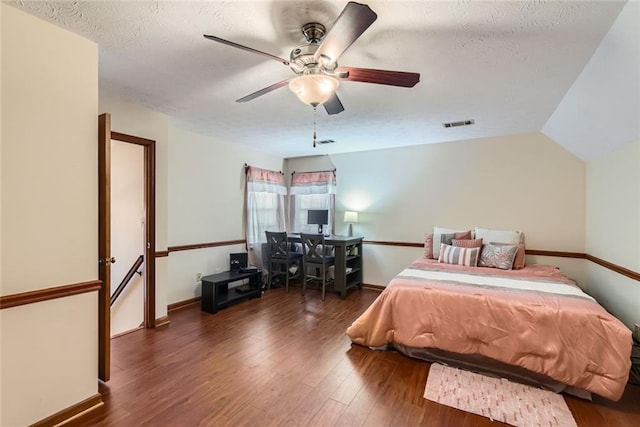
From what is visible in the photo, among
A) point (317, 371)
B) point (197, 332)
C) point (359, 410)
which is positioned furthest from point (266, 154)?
point (359, 410)

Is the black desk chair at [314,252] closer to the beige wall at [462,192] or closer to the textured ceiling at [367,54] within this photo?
the beige wall at [462,192]

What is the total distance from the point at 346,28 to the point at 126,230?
3.68 m

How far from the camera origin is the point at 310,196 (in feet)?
18.1

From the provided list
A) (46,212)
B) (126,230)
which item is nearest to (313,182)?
(126,230)

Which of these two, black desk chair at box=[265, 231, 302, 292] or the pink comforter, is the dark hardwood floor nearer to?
the pink comforter

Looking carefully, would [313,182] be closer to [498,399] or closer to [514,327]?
[514,327]

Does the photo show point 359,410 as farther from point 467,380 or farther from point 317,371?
point 467,380

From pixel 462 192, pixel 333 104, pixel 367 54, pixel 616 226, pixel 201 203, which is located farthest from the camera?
pixel 462 192

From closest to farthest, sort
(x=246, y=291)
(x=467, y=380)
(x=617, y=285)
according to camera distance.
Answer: (x=467, y=380)
(x=617, y=285)
(x=246, y=291)

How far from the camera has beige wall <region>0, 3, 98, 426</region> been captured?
1572 mm

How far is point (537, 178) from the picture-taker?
379cm

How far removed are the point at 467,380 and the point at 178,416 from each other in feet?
6.91

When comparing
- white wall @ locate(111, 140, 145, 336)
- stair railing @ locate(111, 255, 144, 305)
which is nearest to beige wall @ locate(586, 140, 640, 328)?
white wall @ locate(111, 140, 145, 336)

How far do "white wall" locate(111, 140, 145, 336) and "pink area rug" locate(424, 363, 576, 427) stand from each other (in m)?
3.36
